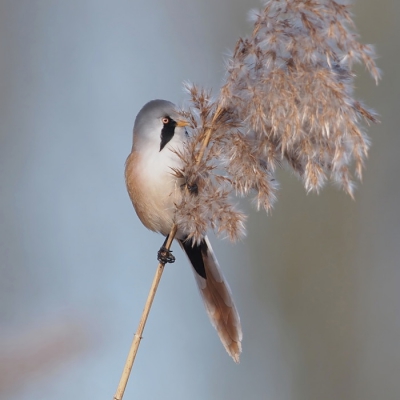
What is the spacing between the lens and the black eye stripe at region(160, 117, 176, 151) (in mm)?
2524

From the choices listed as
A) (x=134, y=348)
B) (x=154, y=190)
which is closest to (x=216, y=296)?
(x=154, y=190)

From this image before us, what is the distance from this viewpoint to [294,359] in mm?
4875

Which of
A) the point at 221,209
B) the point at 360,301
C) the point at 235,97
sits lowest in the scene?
the point at 221,209

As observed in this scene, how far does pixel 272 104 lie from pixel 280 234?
3.40 meters

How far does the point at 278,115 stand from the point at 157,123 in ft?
2.73

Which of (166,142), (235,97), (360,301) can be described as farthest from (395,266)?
(235,97)

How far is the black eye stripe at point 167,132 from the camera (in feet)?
8.28

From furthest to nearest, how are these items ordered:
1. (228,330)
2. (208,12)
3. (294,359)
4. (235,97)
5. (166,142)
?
(208,12) → (294,359) → (166,142) → (228,330) → (235,97)

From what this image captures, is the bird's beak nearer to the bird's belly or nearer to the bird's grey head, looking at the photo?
the bird's grey head

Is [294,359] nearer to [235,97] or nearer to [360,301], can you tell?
[360,301]

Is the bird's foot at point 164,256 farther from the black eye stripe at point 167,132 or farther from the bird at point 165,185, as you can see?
the black eye stripe at point 167,132

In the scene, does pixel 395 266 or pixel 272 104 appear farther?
pixel 395 266

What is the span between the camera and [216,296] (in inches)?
101

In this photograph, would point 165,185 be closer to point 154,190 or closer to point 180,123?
point 154,190
